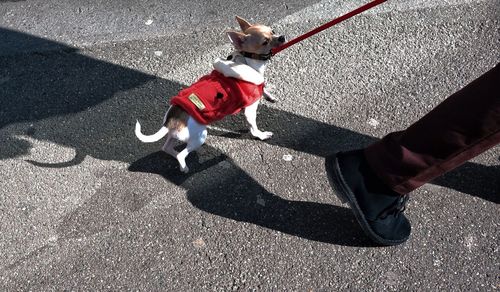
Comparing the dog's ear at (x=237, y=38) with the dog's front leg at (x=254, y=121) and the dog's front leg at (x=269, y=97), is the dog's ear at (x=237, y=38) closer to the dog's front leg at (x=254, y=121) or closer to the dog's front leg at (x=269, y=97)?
the dog's front leg at (x=254, y=121)

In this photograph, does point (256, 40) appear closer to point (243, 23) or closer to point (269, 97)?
point (243, 23)

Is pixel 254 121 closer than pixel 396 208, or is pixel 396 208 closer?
pixel 396 208

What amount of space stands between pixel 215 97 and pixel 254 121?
388mm

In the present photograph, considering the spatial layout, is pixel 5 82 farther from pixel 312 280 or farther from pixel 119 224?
pixel 312 280

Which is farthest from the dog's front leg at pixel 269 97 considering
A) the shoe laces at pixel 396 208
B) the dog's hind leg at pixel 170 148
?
the shoe laces at pixel 396 208

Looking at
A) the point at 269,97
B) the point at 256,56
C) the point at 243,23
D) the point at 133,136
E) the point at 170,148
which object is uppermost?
the point at 243,23

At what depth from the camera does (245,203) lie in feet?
9.48

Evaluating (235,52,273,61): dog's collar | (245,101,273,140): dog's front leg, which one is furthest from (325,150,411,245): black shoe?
(235,52,273,61): dog's collar

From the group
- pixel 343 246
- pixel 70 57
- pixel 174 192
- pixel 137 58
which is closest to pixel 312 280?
pixel 343 246

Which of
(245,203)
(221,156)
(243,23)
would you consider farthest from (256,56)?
(245,203)

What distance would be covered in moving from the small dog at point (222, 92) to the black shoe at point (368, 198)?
65cm

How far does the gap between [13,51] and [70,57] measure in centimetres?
48

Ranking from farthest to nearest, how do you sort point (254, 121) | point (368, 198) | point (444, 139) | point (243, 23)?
point (254, 121) → point (243, 23) → point (368, 198) → point (444, 139)

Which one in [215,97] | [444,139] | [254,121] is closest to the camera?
[444,139]
